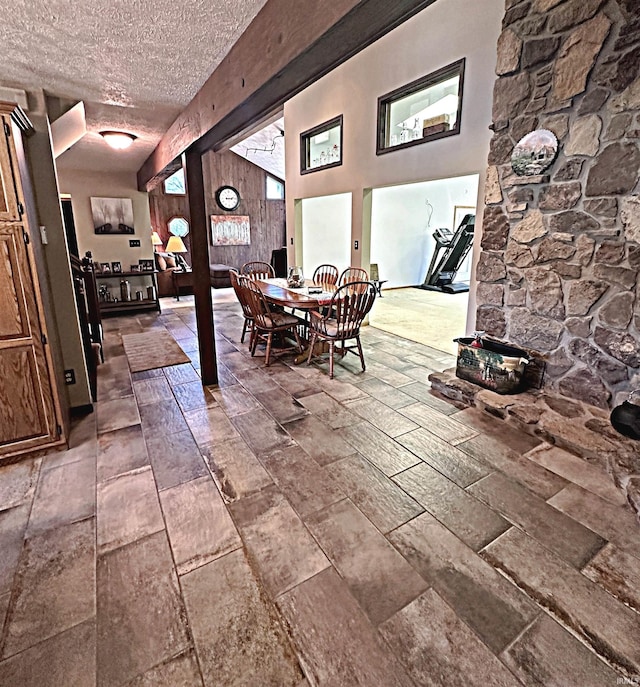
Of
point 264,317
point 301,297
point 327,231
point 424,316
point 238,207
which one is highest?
point 238,207

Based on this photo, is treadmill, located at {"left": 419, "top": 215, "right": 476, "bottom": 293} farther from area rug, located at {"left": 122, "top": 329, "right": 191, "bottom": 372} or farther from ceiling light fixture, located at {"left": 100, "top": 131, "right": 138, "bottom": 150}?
ceiling light fixture, located at {"left": 100, "top": 131, "right": 138, "bottom": 150}

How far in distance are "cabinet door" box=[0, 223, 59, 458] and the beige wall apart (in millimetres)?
4696

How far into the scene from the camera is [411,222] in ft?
29.8

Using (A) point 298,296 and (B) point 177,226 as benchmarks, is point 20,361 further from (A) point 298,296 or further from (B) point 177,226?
(B) point 177,226

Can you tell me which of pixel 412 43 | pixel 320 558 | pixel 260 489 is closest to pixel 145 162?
pixel 412 43

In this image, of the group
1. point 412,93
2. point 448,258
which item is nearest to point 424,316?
point 448,258

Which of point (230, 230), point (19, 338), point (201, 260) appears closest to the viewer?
point (19, 338)

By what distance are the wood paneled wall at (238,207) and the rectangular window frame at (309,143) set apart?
14.8 feet

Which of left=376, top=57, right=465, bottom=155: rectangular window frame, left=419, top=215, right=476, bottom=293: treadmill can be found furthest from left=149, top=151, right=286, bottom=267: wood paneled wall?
left=376, top=57, right=465, bottom=155: rectangular window frame

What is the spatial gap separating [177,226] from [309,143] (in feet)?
18.4

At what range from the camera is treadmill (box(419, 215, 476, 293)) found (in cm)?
844

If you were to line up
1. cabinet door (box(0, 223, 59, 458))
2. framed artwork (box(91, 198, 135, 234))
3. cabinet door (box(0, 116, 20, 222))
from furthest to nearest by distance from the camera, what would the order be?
framed artwork (box(91, 198, 135, 234))
cabinet door (box(0, 223, 59, 458))
cabinet door (box(0, 116, 20, 222))

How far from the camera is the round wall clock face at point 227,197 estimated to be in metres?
11.0

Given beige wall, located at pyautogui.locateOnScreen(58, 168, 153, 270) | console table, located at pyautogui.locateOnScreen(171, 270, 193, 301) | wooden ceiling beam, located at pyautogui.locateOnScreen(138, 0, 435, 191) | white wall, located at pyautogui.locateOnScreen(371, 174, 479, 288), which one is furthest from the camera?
white wall, located at pyautogui.locateOnScreen(371, 174, 479, 288)
